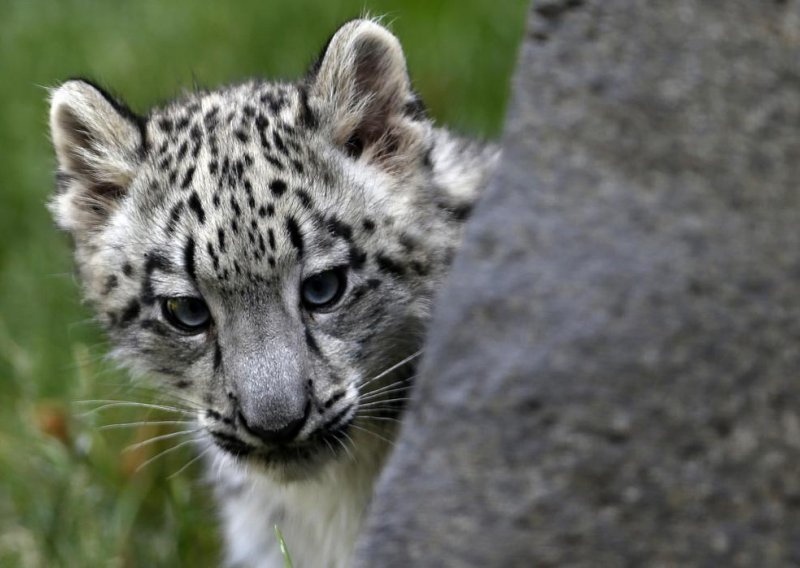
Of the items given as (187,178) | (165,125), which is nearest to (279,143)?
(187,178)

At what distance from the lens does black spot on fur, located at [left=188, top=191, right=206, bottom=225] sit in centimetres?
359

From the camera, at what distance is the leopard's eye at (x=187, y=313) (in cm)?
370

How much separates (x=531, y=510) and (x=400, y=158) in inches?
71.5

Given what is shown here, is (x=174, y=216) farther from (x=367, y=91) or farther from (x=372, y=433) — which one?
(x=372, y=433)

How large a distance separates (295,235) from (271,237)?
0.29ft

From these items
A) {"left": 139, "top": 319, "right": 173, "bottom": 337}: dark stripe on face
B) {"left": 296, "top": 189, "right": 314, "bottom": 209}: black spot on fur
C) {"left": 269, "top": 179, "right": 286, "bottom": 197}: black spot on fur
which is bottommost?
{"left": 139, "top": 319, "right": 173, "bottom": 337}: dark stripe on face

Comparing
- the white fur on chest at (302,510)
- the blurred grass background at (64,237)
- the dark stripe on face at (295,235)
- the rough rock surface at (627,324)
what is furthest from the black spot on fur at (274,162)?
the rough rock surface at (627,324)

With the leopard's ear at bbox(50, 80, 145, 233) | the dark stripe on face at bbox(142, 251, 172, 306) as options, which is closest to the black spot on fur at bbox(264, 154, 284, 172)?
the dark stripe on face at bbox(142, 251, 172, 306)

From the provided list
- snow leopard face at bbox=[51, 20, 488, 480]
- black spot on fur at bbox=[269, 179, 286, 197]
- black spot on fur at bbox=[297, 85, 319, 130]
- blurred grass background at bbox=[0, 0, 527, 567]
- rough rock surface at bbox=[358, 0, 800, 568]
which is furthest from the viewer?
blurred grass background at bbox=[0, 0, 527, 567]

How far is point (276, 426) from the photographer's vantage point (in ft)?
11.1

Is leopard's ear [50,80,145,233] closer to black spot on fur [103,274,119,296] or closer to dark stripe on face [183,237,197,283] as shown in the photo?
black spot on fur [103,274,119,296]

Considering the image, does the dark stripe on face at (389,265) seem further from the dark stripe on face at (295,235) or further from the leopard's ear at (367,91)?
the leopard's ear at (367,91)

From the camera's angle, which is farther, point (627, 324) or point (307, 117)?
point (307, 117)

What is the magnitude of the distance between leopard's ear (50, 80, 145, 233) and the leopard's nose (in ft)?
3.43
